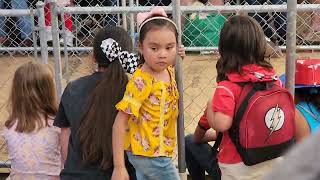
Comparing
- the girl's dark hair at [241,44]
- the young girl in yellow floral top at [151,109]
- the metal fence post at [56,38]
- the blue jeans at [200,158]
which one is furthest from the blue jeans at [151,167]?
the metal fence post at [56,38]

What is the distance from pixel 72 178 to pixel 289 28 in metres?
1.08

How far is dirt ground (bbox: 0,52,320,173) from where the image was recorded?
5016 millimetres

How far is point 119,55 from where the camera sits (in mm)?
2021

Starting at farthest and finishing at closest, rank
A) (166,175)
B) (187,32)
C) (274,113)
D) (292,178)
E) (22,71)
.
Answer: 1. (187,32)
2. (22,71)
3. (166,175)
4. (274,113)
5. (292,178)

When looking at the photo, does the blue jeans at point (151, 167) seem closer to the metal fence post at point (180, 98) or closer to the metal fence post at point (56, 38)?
the metal fence post at point (180, 98)

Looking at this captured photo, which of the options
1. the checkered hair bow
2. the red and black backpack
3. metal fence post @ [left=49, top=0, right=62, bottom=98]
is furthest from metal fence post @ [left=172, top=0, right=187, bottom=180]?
metal fence post @ [left=49, top=0, right=62, bottom=98]

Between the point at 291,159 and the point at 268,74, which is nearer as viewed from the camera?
the point at 291,159

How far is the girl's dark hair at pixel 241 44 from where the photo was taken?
6.38 feet

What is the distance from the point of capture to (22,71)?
2.35 metres

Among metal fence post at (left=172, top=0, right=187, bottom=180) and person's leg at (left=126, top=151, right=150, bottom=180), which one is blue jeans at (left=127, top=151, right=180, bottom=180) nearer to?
person's leg at (left=126, top=151, right=150, bottom=180)

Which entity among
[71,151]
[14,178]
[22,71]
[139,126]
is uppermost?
[22,71]

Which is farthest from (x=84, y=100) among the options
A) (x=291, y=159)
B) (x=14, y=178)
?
(x=291, y=159)

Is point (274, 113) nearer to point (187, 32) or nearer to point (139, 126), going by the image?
point (139, 126)

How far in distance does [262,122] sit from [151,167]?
472 mm
